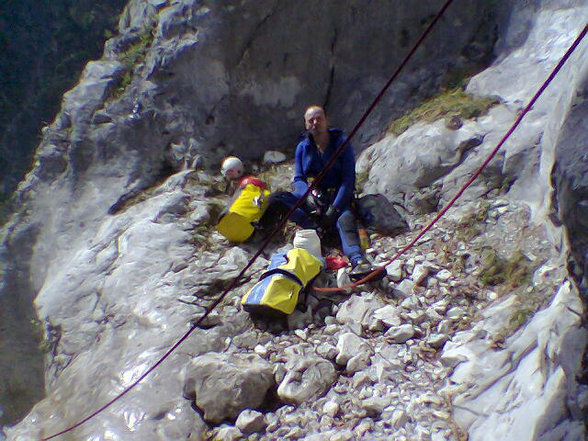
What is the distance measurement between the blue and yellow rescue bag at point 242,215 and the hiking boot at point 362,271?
136 centimetres

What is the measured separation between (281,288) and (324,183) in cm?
156

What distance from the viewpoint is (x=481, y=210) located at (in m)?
4.54

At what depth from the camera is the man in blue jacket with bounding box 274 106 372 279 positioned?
16.4 feet

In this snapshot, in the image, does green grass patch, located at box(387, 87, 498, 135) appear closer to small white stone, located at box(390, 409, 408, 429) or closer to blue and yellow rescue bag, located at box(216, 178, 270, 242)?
blue and yellow rescue bag, located at box(216, 178, 270, 242)

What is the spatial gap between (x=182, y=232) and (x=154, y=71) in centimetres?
276

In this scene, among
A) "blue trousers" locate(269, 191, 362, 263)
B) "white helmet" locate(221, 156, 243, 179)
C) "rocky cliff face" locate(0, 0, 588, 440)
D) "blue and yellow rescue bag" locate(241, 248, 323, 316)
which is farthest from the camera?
"white helmet" locate(221, 156, 243, 179)

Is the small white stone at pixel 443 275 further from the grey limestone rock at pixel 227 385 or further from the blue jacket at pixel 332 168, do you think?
the grey limestone rock at pixel 227 385

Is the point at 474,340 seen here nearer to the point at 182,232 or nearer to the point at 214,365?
the point at 214,365

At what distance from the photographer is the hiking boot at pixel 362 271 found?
4180 mm

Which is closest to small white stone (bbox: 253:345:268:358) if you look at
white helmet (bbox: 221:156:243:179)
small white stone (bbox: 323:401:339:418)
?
small white stone (bbox: 323:401:339:418)

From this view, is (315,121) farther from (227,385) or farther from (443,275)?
(227,385)

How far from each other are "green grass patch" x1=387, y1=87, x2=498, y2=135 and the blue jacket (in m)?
1.24

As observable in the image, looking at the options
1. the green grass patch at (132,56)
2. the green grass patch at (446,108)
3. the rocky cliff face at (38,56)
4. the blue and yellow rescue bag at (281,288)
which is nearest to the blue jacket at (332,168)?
the blue and yellow rescue bag at (281,288)

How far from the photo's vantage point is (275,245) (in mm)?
5359
